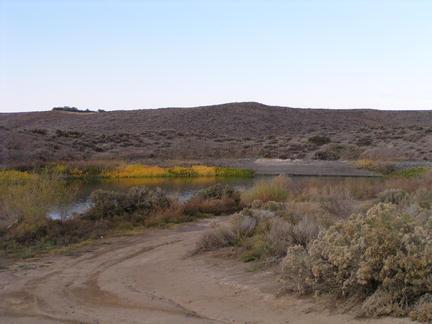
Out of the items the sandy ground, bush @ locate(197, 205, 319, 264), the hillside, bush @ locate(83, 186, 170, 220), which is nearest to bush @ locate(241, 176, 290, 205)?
bush @ locate(83, 186, 170, 220)

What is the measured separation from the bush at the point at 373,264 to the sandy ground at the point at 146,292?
11.5 inches

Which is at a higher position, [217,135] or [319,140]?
[217,135]

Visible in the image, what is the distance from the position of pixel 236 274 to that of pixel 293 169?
3352 centimetres

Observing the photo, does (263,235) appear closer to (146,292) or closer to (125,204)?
(146,292)

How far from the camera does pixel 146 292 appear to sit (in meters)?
9.53

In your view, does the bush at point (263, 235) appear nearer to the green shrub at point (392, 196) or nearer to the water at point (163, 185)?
the green shrub at point (392, 196)

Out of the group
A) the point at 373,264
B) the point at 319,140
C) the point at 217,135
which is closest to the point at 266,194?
the point at 373,264

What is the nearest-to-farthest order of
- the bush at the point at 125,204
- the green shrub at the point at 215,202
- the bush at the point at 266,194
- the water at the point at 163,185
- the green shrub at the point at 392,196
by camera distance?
the green shrub at the point at 392,196
the bush at the point at 125,204
the green shrub at the point at 215,202
the bush at the point at 266,194
the water at the point at 163,185

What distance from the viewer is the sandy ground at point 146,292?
8.01 m

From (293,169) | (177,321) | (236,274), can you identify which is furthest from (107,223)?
(293,169)

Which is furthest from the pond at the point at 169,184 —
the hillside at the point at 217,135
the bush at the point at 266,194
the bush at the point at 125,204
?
the hillside at the point at 217,135

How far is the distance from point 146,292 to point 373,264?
3.65m

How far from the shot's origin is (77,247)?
1376cm

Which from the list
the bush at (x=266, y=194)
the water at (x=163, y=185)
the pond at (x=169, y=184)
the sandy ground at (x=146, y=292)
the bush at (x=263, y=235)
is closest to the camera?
the sandy ground at (x=146, y=292)
